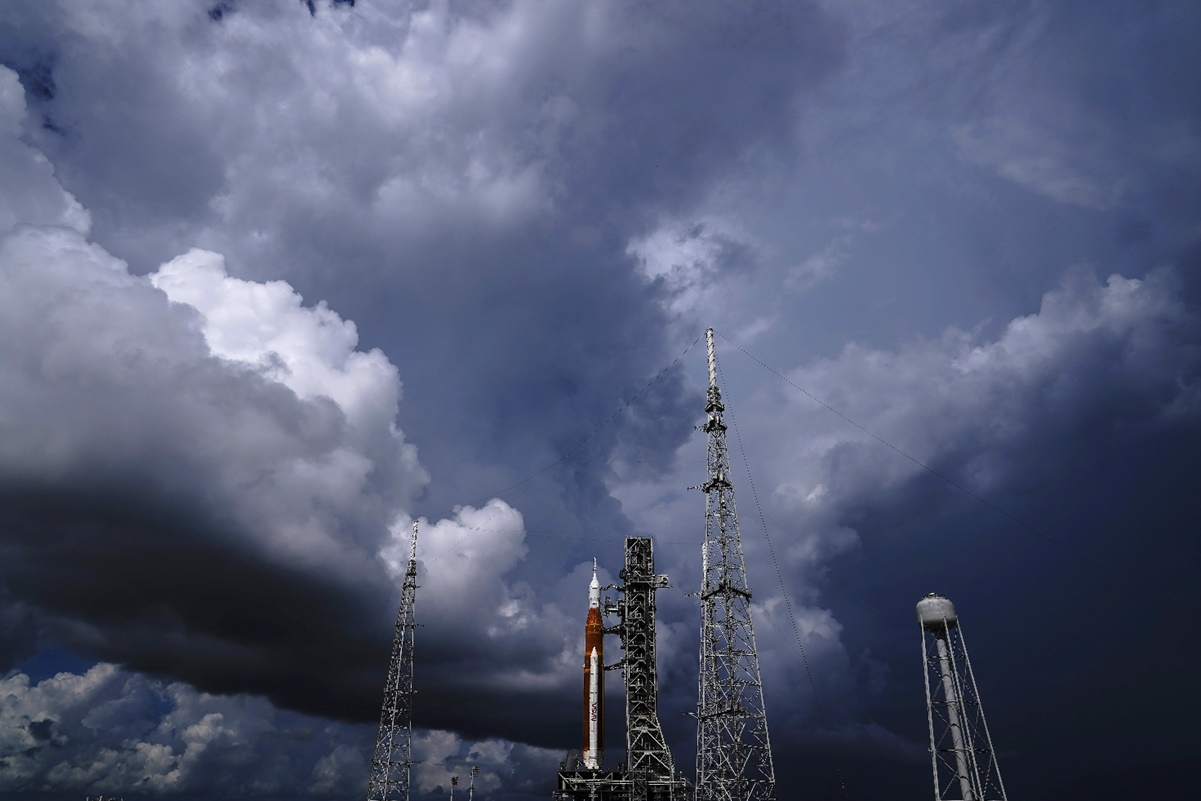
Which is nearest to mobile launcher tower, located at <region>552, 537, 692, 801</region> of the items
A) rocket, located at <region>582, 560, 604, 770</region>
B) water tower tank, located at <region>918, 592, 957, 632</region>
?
rocket, located at <region>582, 560, 604, 770</region>

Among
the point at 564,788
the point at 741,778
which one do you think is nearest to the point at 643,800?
the point at 564,788

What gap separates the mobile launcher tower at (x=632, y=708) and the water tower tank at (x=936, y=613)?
44743mm

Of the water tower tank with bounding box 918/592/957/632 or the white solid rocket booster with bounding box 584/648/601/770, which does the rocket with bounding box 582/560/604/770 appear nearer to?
the white solid rocket booster with bounding box 584/648/601/770

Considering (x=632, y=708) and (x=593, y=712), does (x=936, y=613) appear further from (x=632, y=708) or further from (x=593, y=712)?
(x=593, y=712)

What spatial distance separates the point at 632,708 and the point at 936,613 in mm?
46909

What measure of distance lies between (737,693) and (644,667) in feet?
98.0

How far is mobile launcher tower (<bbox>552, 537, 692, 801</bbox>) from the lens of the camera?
9400 centimetres

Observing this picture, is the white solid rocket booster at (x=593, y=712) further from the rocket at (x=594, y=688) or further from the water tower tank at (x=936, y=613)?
the water tower tank at (x=936, y=613)

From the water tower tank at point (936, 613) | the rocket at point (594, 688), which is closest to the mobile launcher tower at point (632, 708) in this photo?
the rocket at point (594, 688)

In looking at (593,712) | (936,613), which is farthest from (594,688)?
(936,613)

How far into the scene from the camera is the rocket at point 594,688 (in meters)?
99.1

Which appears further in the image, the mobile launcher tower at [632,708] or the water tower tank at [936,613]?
the mobile launcher tower at [632,708]

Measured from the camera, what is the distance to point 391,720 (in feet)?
286

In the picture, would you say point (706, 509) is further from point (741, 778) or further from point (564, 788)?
point (564, 788)
